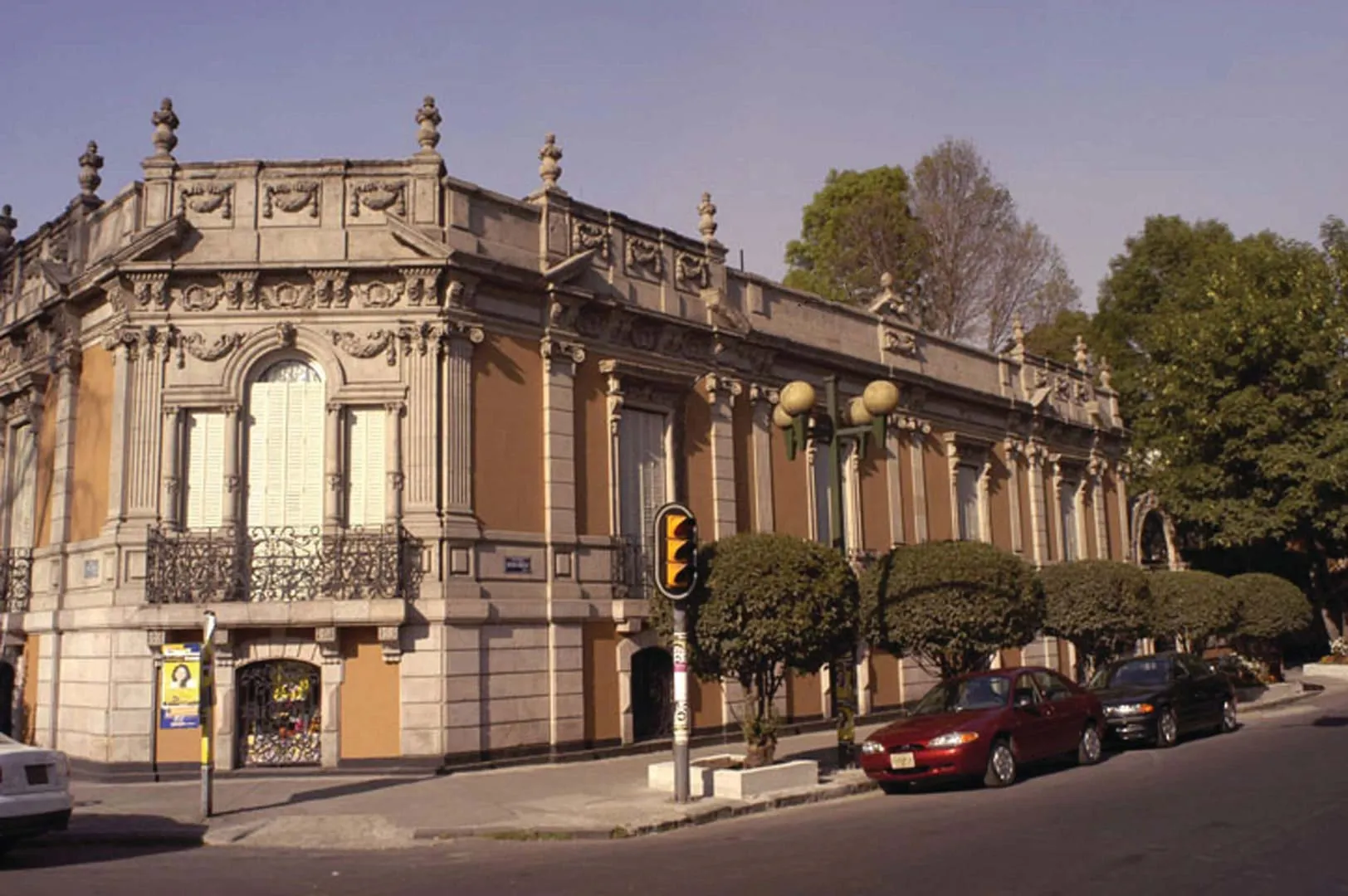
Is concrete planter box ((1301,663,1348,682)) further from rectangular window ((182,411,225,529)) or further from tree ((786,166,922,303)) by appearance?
rectangular window ((182,411,225,529))

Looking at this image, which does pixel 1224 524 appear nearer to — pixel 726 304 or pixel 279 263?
pixel 726 304

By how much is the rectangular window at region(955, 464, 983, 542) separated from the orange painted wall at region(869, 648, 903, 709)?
4815 millimetres

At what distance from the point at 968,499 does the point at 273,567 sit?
1782 cm

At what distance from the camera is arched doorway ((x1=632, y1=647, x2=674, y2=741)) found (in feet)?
64.5

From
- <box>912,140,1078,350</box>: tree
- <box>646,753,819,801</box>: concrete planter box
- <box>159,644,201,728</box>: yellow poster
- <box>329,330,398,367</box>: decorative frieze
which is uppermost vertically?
<box>912,140,1078,350</box>: tree

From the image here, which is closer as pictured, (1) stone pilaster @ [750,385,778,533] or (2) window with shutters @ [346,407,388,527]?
(2) window with shutters @ [346,407,388,527]

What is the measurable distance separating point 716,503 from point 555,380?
419 cm

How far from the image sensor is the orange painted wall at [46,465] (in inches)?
781

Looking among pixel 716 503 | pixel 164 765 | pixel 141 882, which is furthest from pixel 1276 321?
pixel 141 882

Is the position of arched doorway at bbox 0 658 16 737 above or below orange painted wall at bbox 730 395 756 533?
below

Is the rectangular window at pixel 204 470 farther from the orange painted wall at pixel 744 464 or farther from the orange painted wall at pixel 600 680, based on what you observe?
the orange painted wall at pixel 744 464

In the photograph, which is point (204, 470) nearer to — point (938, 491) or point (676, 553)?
point (676, 553)

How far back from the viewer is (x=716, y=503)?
21.8 m

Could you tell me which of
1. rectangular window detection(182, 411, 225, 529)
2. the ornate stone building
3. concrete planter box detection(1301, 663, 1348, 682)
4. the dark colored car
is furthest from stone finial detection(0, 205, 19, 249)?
concrete planter box detection(1301, 663, 1348, 682)
